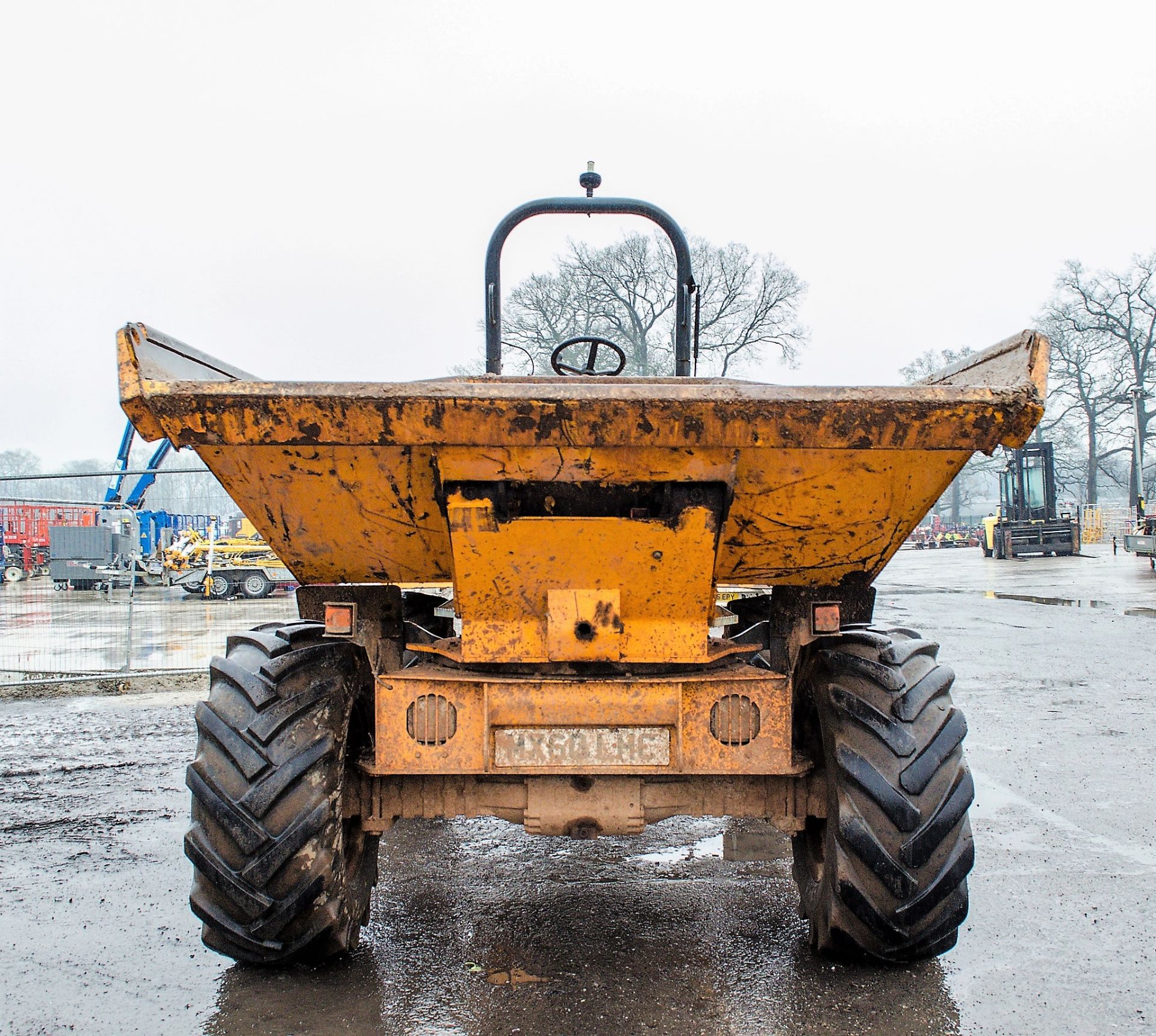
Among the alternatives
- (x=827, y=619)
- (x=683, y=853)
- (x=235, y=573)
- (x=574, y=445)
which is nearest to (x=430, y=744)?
(x=574, y=445)

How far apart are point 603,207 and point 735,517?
214 cm

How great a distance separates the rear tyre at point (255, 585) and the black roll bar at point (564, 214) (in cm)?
1825

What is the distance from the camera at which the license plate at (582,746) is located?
259 cm

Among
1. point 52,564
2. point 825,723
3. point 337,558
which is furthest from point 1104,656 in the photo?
point 52,564

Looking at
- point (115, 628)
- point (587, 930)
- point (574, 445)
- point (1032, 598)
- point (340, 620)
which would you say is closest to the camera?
point (574, 445)

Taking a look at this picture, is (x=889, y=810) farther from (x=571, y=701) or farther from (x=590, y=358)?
(x=590, y=358)

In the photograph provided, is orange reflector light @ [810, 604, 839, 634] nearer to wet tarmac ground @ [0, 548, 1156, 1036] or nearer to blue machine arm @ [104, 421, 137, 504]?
wet tarmac ground @ [0, 548, 1156, 1036]

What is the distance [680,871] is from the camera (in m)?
3.88

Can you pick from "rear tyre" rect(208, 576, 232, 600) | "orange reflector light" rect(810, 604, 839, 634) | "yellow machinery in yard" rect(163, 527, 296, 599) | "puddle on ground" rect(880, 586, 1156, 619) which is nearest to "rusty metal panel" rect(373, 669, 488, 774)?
"orange reflector light" rect(810, 604, 839, 634)

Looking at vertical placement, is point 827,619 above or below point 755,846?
above

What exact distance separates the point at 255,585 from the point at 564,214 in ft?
60.9

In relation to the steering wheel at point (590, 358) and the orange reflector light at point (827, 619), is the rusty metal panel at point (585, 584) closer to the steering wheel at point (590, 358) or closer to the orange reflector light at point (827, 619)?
the orange reflector light at point (827, 619)

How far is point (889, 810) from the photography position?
254 centimetres

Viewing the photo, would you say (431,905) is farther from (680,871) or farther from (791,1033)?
(791,1033)
